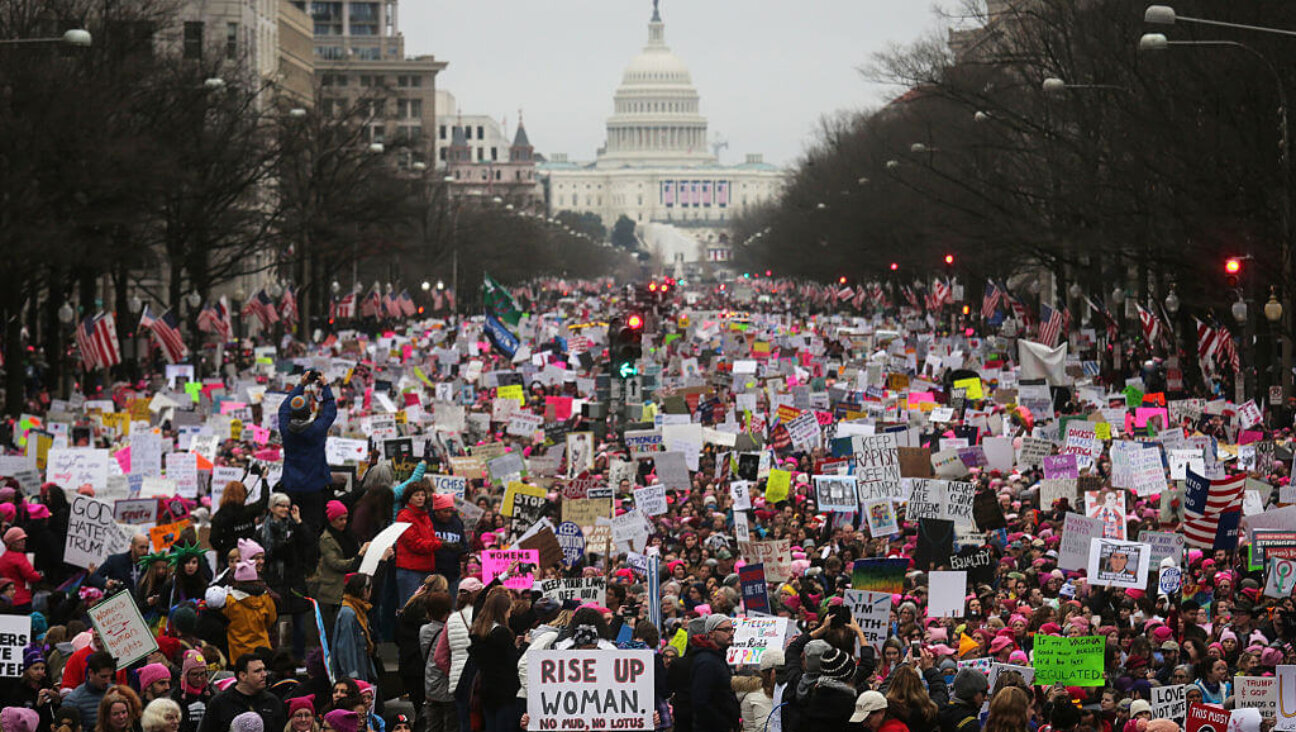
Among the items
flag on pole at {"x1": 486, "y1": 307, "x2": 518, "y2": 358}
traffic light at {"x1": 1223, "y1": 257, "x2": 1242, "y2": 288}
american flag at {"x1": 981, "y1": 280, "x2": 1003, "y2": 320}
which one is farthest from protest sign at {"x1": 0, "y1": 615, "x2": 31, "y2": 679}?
american flag at {"x1": 981, "y1": 280, "x2": 1003, "y2": 320}

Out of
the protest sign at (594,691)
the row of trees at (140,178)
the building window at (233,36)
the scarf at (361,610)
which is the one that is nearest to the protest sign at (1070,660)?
the protest sign at (594,691)

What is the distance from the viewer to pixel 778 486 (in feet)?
82.4

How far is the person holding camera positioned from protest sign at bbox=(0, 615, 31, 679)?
453 centimetres

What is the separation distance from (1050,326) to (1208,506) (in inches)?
1187

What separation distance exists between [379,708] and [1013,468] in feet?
46.4

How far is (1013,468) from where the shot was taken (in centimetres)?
2820

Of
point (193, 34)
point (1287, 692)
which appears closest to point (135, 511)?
point (1287, 692)

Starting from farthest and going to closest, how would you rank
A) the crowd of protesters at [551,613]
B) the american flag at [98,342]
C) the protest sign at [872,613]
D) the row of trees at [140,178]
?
the american flag at [98,342] → the row of trees at [140,178] → the protest sign at [872,613] → the crowd of protesters at [551,613]

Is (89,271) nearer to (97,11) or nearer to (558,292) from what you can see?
(97,11)

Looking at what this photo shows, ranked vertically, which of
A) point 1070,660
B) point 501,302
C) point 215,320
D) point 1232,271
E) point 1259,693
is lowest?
point 1259,693

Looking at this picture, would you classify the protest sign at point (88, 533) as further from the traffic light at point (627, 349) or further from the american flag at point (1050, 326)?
the american flag at point (1050, 326)

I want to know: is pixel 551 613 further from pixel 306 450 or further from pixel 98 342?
pixel 98 342

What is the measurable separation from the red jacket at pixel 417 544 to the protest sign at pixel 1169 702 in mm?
5064

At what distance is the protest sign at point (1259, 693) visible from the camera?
14375 millimetres
